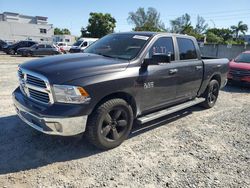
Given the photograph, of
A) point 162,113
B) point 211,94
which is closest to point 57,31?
point 211,94

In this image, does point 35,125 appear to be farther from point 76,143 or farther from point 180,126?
point 180,126

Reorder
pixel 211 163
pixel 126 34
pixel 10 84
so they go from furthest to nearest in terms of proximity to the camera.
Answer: pixel 10 84, pixel 126 34, pixel 211 163

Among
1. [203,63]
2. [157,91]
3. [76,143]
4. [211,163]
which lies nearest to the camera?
[211,163]

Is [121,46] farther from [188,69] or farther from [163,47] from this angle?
A: [188,69]

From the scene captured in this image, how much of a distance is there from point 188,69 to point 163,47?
85 cm

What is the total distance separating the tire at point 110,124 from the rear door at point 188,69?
5.09 feet

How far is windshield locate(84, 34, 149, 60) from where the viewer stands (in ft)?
14.4

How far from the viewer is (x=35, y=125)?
3.56 metres

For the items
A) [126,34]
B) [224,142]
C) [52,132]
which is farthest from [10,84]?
[224,142]

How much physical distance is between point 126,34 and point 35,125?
8.41 feet

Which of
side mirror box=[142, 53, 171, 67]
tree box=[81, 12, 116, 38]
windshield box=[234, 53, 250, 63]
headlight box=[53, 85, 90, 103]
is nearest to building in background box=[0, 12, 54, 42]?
tree box=[81, 12, 116, 38]

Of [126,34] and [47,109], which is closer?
[47,109]

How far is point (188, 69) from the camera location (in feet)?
17.3

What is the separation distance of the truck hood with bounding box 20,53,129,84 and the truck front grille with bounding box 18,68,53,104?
8 centimetres
